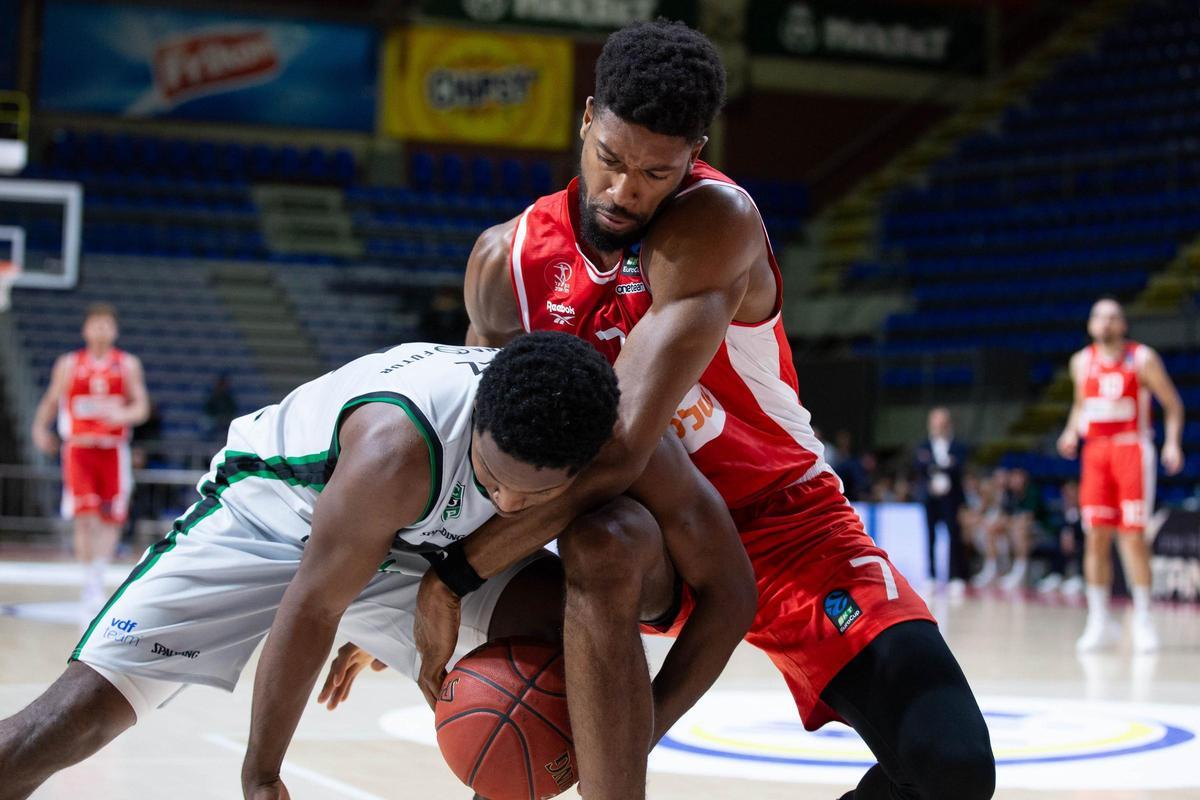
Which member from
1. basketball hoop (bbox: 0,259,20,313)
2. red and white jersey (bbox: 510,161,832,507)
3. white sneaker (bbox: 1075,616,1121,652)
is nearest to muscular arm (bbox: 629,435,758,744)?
red and white jersey (bbox: 510,161,832,507)

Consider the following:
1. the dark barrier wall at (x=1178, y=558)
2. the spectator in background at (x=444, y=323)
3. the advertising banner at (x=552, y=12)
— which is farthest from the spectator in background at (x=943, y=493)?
the advertising banner at (x=552, y=12)

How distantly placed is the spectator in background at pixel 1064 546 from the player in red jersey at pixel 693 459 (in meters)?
10.0

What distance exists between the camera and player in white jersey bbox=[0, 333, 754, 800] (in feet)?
8.79

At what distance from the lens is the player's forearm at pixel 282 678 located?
2.71 metres

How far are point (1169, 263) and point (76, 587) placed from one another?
12.1m

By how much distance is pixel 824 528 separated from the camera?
3324mm

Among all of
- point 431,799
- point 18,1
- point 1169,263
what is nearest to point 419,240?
point 18,1

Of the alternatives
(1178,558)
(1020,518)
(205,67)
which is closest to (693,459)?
(1178,558)

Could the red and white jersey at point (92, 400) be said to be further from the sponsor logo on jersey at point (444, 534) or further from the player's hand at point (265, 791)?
the player's hand at point (265, 791)

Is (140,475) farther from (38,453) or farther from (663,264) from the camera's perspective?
(663,264)

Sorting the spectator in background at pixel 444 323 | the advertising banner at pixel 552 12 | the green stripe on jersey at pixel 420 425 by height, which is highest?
the advertising banner at pixel 552 12

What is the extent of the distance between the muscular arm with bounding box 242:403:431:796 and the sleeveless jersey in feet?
Answer: 0.18

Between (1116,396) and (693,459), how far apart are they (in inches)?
232

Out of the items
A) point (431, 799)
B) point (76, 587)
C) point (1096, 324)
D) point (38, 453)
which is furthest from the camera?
point (38, 453)
